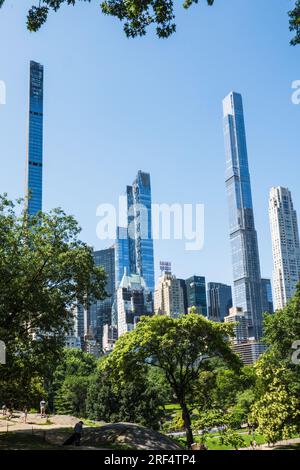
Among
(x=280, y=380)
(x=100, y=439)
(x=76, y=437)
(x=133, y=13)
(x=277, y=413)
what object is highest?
(x=133, y=13)

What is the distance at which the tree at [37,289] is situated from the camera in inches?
1042

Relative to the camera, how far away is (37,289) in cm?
2700

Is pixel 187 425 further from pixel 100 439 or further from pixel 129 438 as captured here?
pixel 100 439

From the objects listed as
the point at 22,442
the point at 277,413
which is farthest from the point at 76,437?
the point at 277,413

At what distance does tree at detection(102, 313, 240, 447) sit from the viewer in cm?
3238

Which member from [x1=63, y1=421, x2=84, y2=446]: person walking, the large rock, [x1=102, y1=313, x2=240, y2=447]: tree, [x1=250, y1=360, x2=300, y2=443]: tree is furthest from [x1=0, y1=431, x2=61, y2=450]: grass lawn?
[x1=250, y1=360, x2=300, y2=443]: tree

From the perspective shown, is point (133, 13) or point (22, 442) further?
point (22, 442)

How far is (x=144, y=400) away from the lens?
198 ft

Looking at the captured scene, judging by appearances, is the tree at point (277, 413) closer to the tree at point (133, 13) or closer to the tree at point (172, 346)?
the tree at point (172, 346)

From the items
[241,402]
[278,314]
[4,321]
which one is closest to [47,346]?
[4,321]

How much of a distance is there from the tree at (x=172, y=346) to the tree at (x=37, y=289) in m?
4.50

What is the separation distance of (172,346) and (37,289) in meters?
10.6
